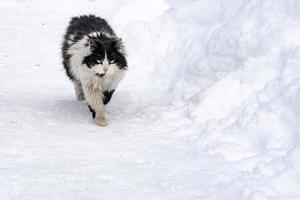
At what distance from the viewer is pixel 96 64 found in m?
7.47

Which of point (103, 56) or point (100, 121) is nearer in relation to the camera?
point (103, 56)

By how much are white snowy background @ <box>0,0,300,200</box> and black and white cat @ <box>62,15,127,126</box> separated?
355mm

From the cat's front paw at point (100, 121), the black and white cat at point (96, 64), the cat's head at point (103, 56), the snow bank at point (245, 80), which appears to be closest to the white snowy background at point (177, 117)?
the snow bank at point (245, 80)

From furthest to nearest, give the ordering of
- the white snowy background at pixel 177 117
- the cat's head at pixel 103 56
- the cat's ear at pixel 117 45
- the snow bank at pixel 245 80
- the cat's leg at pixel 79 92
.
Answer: the cat's leg at pixel 79 92
the cat's ear at pixel 117 45
the cat's head at pixel 103 56
the snow bank at pixel 245 80
the white snowy background at pixel 177 117

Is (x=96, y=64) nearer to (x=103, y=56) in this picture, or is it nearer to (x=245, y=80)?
(x=103, y=56)

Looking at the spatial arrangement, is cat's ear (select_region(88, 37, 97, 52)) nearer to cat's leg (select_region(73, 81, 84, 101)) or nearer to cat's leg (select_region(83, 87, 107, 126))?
cat's leg (select_region(83, 87, 107, 126))

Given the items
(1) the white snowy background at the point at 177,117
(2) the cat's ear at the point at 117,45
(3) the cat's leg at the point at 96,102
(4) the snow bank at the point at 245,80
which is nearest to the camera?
(1) the white snowy background at the point at 177,117

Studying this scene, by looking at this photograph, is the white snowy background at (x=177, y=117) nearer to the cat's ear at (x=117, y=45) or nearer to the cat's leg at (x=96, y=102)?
the cat's leg at (x=96, y=102)

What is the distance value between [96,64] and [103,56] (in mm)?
148

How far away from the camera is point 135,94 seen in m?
9.20

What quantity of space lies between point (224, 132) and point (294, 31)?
1.97m

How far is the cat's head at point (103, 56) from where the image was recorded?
7.45 meters

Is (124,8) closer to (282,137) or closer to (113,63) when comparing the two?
(113,63)

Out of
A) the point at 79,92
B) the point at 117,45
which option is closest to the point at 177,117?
the point at 117,45
